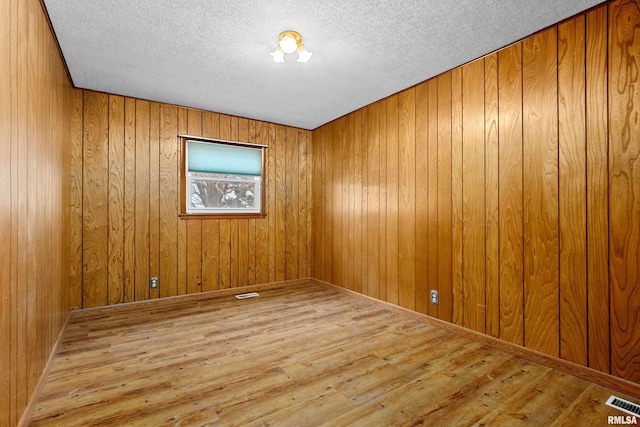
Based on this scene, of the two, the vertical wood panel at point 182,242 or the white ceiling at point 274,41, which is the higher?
the white ceiling at point 274,41

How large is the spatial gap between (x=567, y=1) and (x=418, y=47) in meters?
0.95

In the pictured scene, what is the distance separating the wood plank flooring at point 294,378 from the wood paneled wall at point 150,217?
0.59 meters

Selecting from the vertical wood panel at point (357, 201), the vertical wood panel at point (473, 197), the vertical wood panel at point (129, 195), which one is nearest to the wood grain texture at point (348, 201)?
the vertical wood panel at point (357, 201)

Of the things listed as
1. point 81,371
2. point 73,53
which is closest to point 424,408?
point 81,371

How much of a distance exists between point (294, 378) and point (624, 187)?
248cm

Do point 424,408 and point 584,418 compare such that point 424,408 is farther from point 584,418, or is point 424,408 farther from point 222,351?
point 222,351

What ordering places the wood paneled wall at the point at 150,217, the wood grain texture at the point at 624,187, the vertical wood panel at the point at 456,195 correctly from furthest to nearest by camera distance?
1. the wood paneled wall at the point at 150,217
2. the vertical wood panel at the point at 456,195
3. the wood grain texture at the point at 624,187

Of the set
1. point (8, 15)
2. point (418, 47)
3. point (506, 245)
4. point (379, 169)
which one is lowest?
point (506, 245)

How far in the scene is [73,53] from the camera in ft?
8.37

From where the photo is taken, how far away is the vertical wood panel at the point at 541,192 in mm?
2170

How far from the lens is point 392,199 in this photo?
3.46 m

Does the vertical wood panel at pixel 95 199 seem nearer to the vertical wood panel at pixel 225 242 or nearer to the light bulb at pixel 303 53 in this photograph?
the vertical wood panel at pixel 225 242

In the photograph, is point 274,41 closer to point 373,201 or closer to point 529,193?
point 373,201

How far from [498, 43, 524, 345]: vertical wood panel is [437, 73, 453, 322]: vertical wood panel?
0.47m
